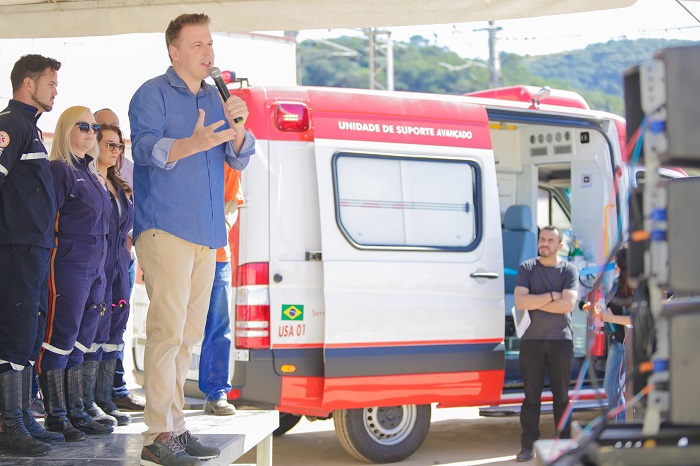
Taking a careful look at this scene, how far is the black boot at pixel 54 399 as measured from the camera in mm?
5248

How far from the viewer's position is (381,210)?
281 inches

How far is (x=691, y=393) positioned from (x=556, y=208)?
23.8 ft

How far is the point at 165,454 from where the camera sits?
4.29 m

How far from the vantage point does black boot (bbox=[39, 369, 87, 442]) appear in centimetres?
525

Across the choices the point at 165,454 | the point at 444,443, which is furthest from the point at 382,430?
the point at 165,454

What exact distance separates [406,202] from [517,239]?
2.15m

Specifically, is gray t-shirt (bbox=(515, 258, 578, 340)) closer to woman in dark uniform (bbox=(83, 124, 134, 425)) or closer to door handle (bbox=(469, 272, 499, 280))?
door handle (bbox=(469, 272, 499, 280))

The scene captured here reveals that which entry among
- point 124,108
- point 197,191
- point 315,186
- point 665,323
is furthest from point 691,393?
point 124,108

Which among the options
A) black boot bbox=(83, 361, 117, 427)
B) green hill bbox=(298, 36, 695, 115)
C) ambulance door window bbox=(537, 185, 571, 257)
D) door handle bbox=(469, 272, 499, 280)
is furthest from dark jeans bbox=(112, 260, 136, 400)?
green hill bbox=(298, 36, 695, 115)

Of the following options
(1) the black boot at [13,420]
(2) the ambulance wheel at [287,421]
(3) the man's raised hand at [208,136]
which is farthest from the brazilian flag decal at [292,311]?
(3) the man's raised hand at [208,136]

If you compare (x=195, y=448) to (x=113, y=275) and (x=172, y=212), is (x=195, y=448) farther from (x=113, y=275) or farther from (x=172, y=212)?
(x=113, y=275)

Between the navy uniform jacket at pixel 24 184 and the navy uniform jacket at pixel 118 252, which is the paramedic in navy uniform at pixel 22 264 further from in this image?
the navy uniform jacket at pixel 118 252

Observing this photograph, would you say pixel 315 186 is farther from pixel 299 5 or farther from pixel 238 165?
pixel 238 165

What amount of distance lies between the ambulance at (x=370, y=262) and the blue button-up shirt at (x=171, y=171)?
7.13 feet
